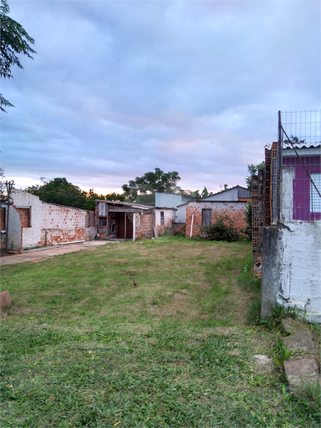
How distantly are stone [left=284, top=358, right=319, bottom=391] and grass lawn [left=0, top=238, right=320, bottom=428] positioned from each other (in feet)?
0.34

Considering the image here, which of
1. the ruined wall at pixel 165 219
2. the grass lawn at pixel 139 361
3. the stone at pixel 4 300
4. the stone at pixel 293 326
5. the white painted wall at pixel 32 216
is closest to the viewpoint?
the grass lawn at pixel 139 361

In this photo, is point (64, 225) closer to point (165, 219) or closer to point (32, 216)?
point (32, 216)

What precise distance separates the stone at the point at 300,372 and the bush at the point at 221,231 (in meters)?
14.4

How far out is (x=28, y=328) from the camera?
13.9 feet

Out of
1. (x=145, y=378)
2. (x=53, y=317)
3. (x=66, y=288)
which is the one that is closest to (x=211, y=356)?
(x=145, y=378)

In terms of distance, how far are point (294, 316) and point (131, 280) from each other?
14.2 ft

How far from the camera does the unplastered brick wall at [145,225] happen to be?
19.7m

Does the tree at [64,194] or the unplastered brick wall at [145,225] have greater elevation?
the tree at [64,194]

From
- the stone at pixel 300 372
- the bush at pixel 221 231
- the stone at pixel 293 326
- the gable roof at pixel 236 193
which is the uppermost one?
the gable roof at pixel 236 193

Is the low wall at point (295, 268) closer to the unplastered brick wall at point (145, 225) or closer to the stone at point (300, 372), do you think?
the stone at point (300, 372)

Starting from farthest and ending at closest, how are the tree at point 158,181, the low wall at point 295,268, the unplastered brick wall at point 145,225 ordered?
the tree at point 158,181, the unplastered brick wall at point 145,225, the low wall at point 295,268

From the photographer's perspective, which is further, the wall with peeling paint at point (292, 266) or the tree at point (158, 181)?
the tree at point (158, 181)

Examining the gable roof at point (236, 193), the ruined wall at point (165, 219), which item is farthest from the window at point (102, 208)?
the gable roof at point (236, 193)

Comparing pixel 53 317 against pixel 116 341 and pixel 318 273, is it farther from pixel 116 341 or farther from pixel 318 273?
pixel 318 273
